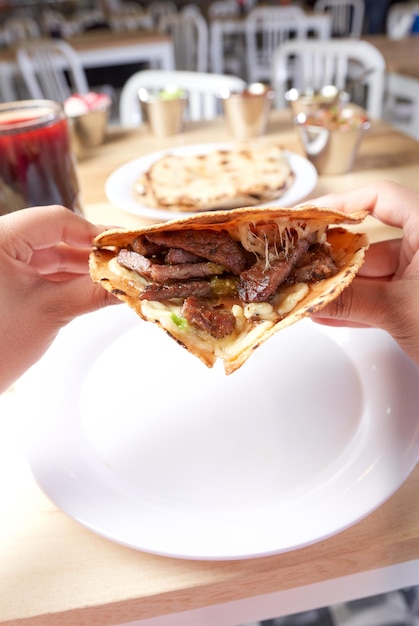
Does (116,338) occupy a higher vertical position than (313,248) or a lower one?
lower

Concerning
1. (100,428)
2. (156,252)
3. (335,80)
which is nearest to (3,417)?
(100,428)

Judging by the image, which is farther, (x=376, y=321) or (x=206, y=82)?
(x=206, y=82)

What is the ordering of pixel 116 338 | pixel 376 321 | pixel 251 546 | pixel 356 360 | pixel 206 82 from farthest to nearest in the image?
pixel 206 82, pixel 116 338, pixel 356 360, pixel 376 321, pixel 251 546

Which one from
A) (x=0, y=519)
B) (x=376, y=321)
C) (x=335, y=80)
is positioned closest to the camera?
(x=0, y=519)

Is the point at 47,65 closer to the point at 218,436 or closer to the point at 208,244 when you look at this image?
the point at 208,244

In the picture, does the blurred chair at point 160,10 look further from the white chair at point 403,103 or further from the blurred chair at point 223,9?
the white chair at point 403,103

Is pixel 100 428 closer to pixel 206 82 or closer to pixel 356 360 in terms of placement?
pixel 356 360

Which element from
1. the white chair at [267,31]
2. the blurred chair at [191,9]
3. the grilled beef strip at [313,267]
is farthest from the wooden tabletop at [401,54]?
the blurred chair at [191,9]

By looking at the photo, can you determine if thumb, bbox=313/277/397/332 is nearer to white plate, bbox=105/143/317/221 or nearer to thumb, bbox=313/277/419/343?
thumb, bbox=313/277/419/343
